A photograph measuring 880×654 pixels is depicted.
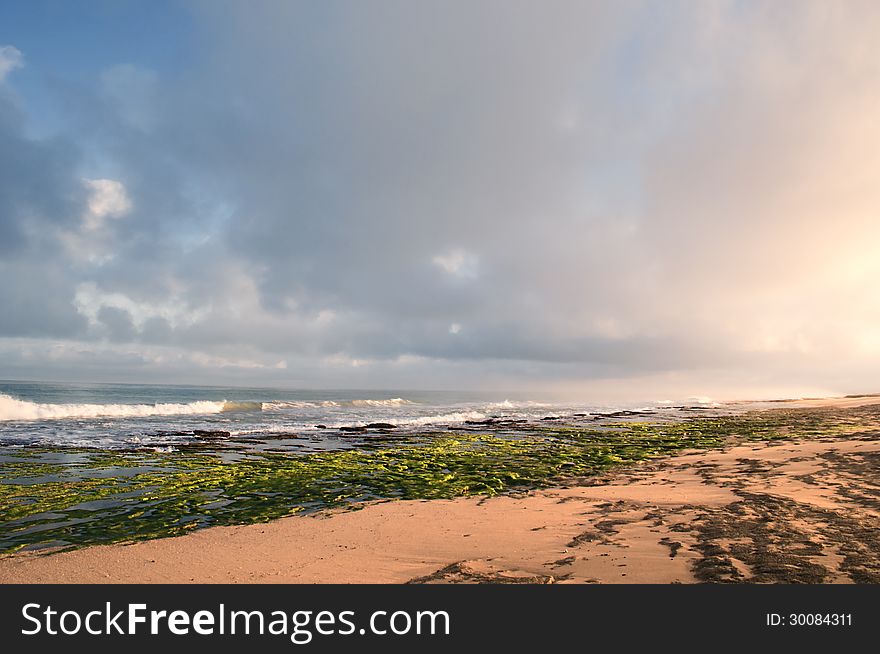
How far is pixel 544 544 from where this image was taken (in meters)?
7.44

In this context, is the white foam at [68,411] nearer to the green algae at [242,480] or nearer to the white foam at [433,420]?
the white foam at [433,420]

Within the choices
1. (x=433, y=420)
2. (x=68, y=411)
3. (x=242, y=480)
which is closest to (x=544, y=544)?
(x=242, y=480)

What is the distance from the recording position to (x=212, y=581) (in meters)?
6.20

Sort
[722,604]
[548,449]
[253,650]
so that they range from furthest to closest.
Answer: [548,449], [722,604], [253,650]

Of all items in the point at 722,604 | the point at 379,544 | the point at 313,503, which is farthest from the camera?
the point at 313,503

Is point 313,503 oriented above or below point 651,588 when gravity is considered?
below

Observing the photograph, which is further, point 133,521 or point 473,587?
point 133,521

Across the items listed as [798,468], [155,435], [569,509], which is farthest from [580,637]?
[155,435]

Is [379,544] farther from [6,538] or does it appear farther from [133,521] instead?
[6,538]

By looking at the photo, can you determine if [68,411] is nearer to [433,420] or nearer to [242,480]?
[433,420]

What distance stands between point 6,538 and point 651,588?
10.7 m

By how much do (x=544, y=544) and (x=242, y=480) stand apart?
10365 millimetres

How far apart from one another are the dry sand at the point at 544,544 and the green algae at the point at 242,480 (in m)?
1.22

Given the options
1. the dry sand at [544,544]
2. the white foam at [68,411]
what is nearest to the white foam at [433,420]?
the white foam at [68,411]
